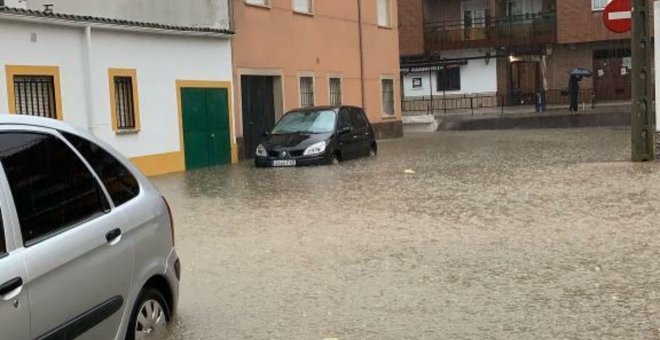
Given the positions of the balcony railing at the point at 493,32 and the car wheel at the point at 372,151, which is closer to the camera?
the car wheel at the point at 372,151

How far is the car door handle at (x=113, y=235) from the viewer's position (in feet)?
14.4

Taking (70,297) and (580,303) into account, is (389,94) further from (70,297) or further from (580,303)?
(70,297)

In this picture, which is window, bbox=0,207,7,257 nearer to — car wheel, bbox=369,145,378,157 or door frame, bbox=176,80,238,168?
door frame, bbox=176,80,238,168

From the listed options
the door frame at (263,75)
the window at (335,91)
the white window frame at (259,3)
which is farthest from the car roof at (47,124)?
the window at (335,91)

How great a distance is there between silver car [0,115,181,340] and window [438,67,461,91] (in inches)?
1658

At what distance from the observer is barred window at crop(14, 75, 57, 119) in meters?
14.6

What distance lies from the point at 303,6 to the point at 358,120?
563 centimetres

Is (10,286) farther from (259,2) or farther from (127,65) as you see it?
(259,2)

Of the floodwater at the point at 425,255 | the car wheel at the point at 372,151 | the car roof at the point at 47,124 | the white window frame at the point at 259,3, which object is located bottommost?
the floodwater at the point at 425,255

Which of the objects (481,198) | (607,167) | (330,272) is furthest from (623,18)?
(330,272)

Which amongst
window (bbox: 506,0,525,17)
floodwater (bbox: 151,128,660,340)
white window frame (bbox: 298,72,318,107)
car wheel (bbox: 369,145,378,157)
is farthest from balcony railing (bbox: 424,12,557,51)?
floodwater (bbox: 151,128,660,340)

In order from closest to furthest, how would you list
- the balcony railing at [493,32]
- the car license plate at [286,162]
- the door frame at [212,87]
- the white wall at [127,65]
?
the white wall at [127,65]
the car license plate at [286,162]
the door frame at [212,87]
the balcony railing at [493,32]

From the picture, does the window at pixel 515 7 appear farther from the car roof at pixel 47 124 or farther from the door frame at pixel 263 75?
the car roof at pixel 47 124

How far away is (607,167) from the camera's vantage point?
14.9m
